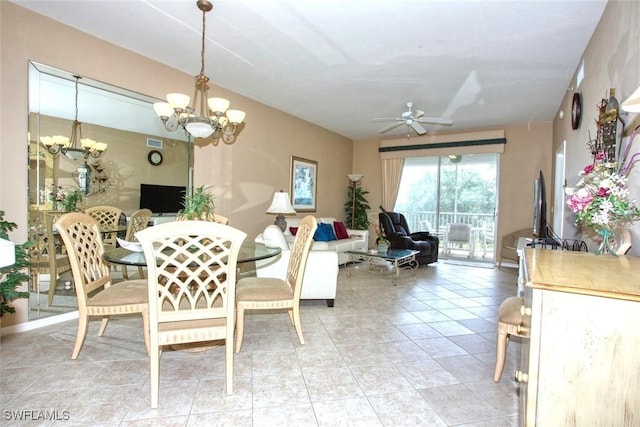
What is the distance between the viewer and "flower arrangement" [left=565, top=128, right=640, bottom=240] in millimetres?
1565

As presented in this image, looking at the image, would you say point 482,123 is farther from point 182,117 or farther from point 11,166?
point 11,166

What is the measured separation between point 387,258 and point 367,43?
276 centimetres

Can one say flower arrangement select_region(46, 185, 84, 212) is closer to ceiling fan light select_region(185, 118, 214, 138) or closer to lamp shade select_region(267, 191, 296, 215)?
ceiling fan light select_region(185, 118, 214, 138)

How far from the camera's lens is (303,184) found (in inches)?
253

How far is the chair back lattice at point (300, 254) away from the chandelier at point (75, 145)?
2274 millimetres

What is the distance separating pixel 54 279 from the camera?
9.98ft

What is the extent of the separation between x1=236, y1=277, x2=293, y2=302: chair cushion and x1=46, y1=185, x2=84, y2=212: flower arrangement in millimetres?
1886

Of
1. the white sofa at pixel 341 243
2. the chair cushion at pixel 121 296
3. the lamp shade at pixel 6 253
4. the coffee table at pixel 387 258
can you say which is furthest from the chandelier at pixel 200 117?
the coffee table at pixel 387 258

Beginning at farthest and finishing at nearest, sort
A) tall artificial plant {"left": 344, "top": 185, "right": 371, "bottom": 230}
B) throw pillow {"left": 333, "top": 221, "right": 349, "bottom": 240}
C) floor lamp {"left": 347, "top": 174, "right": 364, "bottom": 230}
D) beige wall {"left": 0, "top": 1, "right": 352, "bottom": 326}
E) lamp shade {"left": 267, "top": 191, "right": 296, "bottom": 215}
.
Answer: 1. tall artificial plant {"left": 344, "top": 185, "right": 371, "bottom": 230}
2. floor lamp {"left": 347, "top": 174, "right": 364, "bottom": 230}
3. throw pillow {"left": 333, "top": 221, "right": 349, "bottom": 240}
4. lamp shade {"left": 267, "top": 191, "right": 296, "bottom": 215}
5. beige wall {"left": 0, "top": 1, "right": 352, "bottom": 326}

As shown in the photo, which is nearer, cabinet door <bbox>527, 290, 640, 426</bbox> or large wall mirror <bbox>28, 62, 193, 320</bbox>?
cabinet door <bbox>527, 290, 640, 426</bbox>

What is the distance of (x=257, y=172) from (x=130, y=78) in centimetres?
218

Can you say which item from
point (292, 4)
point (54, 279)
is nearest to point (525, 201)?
point (292, 4)

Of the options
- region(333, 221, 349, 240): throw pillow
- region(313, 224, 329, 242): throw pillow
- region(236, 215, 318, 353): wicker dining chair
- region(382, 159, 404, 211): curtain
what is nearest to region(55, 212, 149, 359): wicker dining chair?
region(236, 215, 318, 353): wicker dining chair

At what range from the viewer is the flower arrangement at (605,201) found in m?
1.57
